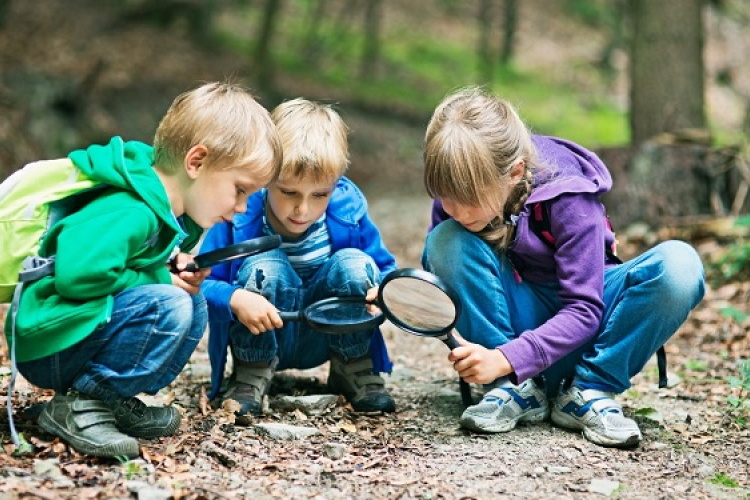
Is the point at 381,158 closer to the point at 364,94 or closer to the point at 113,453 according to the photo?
the point at 364,94

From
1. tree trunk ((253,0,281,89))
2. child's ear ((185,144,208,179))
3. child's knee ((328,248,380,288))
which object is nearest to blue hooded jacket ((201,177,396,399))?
child's knee ((328,248,380,288))

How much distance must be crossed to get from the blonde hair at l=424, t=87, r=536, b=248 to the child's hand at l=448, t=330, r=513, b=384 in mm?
434

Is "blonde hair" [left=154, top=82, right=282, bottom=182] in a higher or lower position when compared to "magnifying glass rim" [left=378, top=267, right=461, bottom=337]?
higher

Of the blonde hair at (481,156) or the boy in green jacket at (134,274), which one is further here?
the blonde hair at (481,156)

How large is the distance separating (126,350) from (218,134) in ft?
2.35

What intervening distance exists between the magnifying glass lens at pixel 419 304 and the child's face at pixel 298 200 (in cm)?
45

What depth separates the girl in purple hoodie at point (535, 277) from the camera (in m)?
2.93

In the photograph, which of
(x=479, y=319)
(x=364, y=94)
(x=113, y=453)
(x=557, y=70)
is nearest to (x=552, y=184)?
(x=479, y=319)

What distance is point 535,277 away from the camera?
3.21 metres

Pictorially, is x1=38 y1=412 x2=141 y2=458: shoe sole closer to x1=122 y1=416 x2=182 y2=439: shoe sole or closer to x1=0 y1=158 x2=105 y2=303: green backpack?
x1=122 y1=416 x2=182 y2=439: shoe sole

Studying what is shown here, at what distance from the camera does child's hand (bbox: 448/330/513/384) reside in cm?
285

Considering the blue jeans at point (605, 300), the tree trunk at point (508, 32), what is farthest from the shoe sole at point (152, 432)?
the tree trunk at point (508, 32)

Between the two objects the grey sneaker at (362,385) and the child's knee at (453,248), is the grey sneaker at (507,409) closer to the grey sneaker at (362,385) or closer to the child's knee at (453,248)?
the grey sneaker at (362,385)

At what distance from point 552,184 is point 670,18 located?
17.3ft
